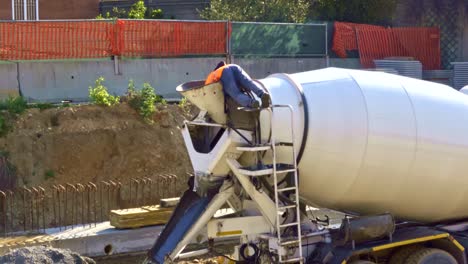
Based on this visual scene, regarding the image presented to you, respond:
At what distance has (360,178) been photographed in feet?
34.2

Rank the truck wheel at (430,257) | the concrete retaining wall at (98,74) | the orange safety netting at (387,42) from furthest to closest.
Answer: the orange safety netting at (387,42)
the concrete retaining wall at (98,74)
the truck wheel at (430,257)

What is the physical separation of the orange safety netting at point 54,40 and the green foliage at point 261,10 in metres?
8.07

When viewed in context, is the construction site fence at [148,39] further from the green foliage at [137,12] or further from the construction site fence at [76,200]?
the green foliage at [137,12]

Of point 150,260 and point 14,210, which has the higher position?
point 150,260

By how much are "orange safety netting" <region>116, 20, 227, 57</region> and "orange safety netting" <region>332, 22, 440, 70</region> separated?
510cm

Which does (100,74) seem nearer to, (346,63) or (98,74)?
(98,74)

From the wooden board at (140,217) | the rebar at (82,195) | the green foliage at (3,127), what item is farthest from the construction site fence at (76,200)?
the wooden board at (140,217)

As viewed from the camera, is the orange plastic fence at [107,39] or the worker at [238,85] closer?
the worker at [238,85]

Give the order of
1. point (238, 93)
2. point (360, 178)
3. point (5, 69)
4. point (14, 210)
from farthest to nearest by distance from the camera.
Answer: point (5, 69), point (14, 210), point (360, 178), point (238, 93)

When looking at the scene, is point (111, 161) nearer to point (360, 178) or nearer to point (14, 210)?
point (14, 210)

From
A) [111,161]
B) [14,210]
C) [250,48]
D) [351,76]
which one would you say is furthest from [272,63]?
[351,76]

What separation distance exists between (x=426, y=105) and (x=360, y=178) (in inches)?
52.2

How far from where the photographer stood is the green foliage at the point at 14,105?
19.3 m

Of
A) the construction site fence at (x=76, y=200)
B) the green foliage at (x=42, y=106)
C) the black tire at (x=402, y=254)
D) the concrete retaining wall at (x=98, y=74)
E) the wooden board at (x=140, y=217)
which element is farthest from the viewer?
the concrete retaining wall at (x=98, y=74)
